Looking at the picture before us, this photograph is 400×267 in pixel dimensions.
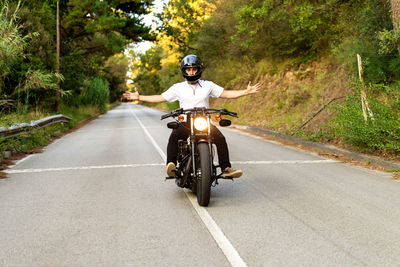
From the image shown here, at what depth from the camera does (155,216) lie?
5.13 m

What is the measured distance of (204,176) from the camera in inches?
209

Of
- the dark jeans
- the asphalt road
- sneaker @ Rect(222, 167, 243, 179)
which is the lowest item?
the asphalt road

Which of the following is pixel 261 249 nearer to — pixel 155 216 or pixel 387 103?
pixel 155 216

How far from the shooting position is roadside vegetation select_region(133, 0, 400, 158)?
9.57 meters

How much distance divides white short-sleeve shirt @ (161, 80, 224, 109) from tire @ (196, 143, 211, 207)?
80cm

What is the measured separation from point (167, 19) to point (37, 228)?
3562cm

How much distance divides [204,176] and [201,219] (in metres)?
0.60

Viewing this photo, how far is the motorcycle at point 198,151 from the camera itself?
17.6ft

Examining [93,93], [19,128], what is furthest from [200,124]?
[93,93]

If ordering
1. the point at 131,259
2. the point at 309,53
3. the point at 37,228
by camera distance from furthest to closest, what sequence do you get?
the point at 309,53 < the point at 37,228 < the point at 131,259

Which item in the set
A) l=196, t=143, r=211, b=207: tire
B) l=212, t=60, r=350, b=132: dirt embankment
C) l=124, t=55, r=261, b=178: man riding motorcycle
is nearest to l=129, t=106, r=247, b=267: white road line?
l=196, t=143, r=211, b=207: tire

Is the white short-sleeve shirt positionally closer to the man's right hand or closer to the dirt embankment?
the man's right hand

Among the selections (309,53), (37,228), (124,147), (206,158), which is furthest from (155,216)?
(309,53)

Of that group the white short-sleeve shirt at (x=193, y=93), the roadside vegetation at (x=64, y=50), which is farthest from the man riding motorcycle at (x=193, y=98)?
the roadside vegetation at (x=64, y=50)
